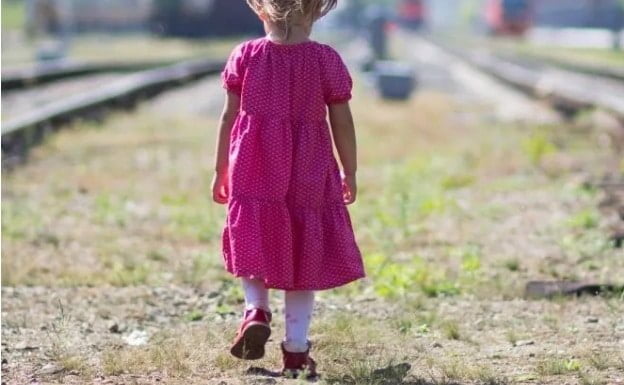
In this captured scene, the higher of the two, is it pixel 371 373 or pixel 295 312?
pixel 295 312

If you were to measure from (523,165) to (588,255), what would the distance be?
450 cm

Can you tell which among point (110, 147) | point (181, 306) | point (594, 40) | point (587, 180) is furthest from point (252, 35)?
point (181, 306)

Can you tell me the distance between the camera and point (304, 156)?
467 cm

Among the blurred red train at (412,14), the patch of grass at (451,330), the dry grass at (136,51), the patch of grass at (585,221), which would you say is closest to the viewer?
the patch of grass at (451,330)

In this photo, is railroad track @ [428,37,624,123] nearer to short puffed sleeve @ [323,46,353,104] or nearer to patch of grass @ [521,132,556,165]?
patch of grass @ [521,132,556,165]

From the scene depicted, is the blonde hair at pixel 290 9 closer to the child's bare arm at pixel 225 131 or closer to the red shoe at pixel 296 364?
the child's bare arm at pixel 225 131

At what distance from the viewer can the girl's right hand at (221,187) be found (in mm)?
4828

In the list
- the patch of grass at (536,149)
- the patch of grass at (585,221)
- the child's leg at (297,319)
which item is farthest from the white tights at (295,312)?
the patch of grass at (536,149)

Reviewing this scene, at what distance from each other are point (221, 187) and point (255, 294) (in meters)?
0.41

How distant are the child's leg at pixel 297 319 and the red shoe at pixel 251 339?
16 cm

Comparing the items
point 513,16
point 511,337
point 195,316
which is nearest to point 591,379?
point 511,337

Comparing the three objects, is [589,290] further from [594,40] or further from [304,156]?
[594,40]

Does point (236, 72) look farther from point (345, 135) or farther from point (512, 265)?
point (512, 265)

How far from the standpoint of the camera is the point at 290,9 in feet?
15.2
